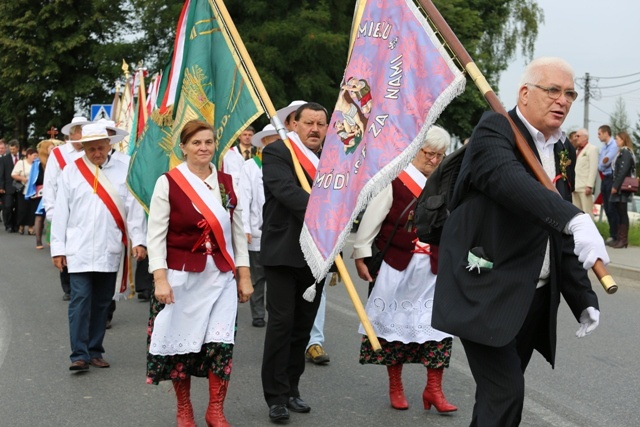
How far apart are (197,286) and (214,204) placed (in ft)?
1.62

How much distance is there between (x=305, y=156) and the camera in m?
6.60

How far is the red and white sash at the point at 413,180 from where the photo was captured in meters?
6.56

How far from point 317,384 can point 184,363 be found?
Answer: 153 centimetres

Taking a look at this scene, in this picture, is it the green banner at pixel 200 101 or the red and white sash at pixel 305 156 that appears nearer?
the red and white sash at pixel 305 156

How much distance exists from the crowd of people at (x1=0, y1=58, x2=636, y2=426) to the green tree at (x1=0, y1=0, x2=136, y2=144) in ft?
115

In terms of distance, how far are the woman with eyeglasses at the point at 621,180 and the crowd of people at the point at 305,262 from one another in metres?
8.08

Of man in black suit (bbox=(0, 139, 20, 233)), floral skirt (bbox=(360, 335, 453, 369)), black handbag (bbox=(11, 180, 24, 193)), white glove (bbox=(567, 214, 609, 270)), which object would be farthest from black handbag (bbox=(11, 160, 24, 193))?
white glove (bbox=(567, 214, 609, 270))

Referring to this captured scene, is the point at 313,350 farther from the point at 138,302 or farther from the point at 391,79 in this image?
the point at 138,302

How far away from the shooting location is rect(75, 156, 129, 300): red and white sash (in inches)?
315

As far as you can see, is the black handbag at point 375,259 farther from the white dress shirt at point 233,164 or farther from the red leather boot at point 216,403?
the white dress shirt at point 233,164

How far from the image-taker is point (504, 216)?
13.8ft

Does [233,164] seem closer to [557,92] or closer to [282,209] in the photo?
[282,209]

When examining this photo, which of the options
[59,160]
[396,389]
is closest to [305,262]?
[396,389]

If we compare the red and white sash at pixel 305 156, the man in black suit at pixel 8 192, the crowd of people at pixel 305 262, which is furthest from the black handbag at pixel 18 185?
the red and white sash at pixel 305 156
